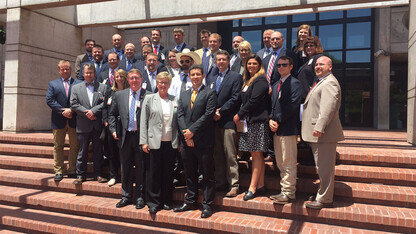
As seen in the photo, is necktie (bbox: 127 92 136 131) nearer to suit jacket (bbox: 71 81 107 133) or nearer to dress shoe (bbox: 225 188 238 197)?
suit jacket (bbox: 71 81 107 133)

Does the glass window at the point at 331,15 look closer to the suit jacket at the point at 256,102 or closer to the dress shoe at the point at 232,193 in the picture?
the suit jacket at the point at 256,102

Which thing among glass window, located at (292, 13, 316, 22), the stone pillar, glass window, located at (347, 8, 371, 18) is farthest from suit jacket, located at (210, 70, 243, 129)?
glass window, located at (347, 8, 371, 18)

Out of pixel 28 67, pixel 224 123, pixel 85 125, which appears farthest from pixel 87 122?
pixel 28 67

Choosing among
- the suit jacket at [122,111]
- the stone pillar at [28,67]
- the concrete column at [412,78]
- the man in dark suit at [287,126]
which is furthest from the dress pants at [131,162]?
the concrete column at [412,78]

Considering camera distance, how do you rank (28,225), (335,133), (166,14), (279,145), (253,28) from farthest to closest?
(253,28)
(166,14)
(28,225)
(279,145)
(335,133)

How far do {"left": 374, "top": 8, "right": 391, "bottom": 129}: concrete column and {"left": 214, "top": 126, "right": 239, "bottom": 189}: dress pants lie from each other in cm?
1174

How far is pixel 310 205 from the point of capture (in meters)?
3.76

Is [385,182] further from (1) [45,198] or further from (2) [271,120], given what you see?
(1) [45,198]

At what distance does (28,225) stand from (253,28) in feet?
47.9

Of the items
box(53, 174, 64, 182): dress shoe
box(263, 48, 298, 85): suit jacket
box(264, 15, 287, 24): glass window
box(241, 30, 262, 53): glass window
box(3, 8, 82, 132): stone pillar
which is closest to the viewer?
box(263, 48, 298, 85): suit jacket

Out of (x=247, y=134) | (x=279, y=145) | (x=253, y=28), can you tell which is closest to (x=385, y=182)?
(x=279, y=145)

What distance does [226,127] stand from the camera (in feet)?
13.9

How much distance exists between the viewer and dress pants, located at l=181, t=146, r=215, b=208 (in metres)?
4.05

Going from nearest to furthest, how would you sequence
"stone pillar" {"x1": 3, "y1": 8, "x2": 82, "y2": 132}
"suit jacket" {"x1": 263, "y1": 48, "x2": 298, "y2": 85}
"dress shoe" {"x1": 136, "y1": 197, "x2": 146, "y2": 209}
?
"dress shoe" {"x1": 136, "y1": 197, "x2": 146, "y2": 209}, "suit jacket" {"x1": 263, "y1": 48, "x2": 298, "y2": 85}, "stone pillar" {"x1": 3, "y1": 8, "x2": 82, "y2": 132}
